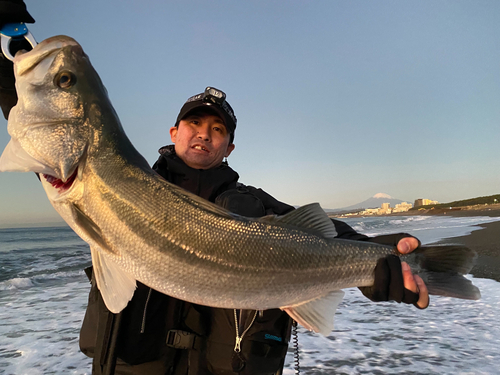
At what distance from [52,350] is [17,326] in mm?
1844

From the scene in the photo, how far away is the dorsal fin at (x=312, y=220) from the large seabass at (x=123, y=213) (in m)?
0.19

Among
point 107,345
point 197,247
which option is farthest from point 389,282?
point 107,345

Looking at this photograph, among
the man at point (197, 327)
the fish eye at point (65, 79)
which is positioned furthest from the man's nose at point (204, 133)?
the fish eye at point (65, 79)

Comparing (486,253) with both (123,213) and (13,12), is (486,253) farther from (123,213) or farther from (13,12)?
(13,12)

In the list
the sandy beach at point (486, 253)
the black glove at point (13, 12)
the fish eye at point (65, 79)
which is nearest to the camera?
the fish eye at point (65, 79)

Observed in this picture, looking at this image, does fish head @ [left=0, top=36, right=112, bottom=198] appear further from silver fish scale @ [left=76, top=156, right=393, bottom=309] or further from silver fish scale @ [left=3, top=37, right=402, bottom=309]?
silver fish scale @ [left=76, top=156, right=393, bottom=309]

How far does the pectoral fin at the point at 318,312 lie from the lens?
2.38 meters

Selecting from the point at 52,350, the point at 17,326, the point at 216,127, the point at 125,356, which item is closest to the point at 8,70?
the point at 216,127

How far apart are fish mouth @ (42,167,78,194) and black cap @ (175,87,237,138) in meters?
1.76

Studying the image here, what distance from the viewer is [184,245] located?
2.12m

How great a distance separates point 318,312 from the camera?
2.44 meters

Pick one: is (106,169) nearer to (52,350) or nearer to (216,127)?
(216,127)

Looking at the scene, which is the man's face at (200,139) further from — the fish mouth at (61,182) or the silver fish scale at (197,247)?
the fish mouth at (61,182)

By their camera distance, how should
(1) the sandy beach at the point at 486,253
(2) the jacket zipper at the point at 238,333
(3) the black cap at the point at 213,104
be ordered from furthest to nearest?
(1) the sandy beach at the point at 486,253, (3) the black cap at the point at 213,104, (2) the jacket zipper at the point at 238,333
